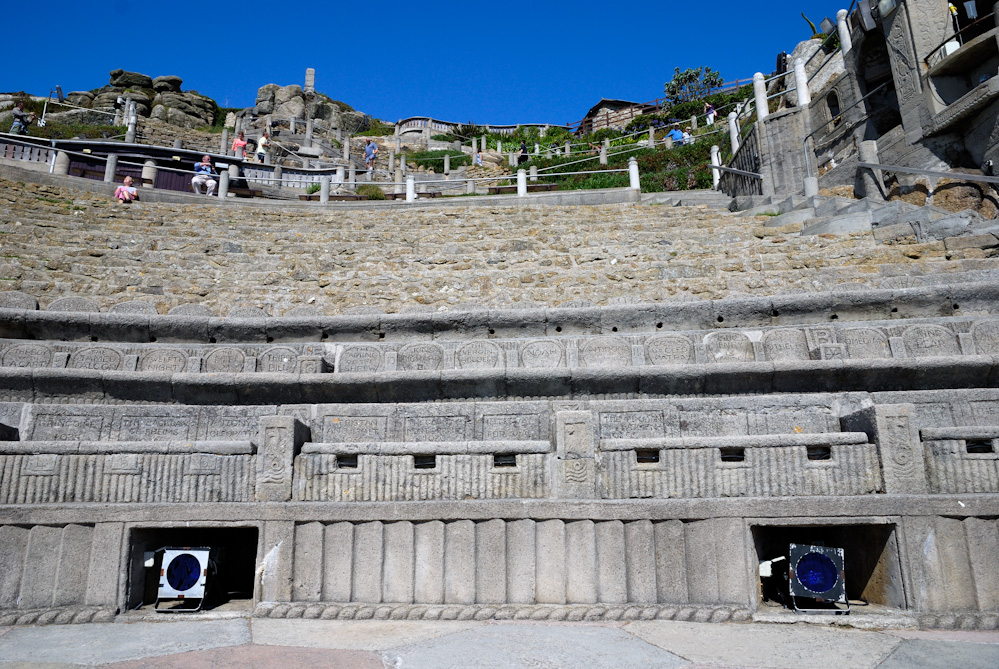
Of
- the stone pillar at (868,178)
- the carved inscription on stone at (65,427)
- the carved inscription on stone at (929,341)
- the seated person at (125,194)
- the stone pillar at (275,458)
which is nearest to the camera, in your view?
the stone pillar at (275,458)

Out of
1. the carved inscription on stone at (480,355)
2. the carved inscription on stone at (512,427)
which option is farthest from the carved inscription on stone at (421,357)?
the carved inscription on stone at (512,427)

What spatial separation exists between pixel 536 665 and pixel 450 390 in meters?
4.38

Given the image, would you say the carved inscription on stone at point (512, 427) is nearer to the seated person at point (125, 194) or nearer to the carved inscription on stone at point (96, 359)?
the carved inscription on stone at point (96, 359)

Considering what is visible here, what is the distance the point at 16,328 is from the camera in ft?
30.6

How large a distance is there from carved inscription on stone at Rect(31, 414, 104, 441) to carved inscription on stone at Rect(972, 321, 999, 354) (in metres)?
9.54

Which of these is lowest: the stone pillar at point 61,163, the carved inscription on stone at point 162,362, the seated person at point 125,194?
the carved inscription on stone at point 162,362

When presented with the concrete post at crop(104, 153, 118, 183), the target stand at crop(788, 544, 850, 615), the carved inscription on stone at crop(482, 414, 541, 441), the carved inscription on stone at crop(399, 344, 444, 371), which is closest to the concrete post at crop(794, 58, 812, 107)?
the carved inscription on stone at crop(399, 344, 444, 371)

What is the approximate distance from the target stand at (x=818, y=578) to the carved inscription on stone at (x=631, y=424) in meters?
1.97

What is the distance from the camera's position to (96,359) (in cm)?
845

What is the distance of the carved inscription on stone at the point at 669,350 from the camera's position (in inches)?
316

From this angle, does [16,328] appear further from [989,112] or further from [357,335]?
[989,112]

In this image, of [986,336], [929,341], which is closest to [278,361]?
[929,341]

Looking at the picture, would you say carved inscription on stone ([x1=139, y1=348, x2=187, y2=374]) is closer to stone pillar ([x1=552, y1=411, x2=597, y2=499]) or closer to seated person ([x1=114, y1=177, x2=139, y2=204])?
stone pillar ([x1=552, y1=411, x2=597, y2=499])

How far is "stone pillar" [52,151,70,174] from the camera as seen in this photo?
18.8m
